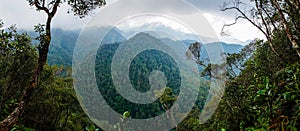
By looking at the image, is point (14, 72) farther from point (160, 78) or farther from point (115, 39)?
point (115, 39)

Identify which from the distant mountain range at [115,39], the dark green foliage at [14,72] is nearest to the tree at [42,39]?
the distant mountain range at [115,39]

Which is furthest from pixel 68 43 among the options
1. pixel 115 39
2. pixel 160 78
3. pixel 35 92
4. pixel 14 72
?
pixel 14 72

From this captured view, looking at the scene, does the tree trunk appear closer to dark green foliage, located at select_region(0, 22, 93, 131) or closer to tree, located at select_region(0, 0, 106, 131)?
tree, located at select_region(0, 0, 106, 131)

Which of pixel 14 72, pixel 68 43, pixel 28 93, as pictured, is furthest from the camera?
pixel 68 43

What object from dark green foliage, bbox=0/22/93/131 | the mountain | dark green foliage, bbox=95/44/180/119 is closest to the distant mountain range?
the mountain

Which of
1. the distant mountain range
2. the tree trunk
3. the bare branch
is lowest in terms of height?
the tree trunk

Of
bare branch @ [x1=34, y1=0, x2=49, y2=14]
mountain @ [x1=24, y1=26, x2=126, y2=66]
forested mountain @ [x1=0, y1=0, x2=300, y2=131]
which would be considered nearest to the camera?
forested mountain @ [x1=0, y1=0, x2=300, y2=131]

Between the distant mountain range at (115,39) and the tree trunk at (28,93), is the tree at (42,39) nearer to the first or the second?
the tree trunk at (28,93)

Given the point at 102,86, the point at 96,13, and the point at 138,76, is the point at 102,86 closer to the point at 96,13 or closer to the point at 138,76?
the point at 138,76

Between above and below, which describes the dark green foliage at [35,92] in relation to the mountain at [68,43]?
below

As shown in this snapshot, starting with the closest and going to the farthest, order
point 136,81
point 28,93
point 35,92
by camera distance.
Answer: point 28,93, point 35,92, point 136,81
